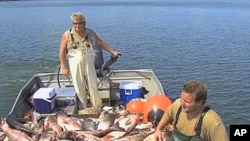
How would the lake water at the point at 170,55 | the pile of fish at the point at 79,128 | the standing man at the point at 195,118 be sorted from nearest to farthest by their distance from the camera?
the standing man at the point at 195,118 → the pile of fish at the point at 79,128 → the lake water at the point at 170,55

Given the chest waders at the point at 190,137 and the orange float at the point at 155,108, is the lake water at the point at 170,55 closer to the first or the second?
the orange float at the point at 155,108

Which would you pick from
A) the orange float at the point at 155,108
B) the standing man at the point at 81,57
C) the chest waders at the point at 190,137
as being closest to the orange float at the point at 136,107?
the orange float at the point at 155,108

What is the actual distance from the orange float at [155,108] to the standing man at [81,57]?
137 centimetres

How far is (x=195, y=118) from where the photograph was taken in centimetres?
421

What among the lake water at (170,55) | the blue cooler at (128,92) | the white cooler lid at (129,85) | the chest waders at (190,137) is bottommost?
the lake water at (170,55)

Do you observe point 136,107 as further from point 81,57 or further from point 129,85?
point 81,57

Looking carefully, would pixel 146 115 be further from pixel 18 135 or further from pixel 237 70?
pixel 237 70

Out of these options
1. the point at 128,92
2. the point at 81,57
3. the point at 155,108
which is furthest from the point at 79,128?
the point at 128,92

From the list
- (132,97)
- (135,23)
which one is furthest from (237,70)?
(135,23)

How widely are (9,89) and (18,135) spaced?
28.0ft

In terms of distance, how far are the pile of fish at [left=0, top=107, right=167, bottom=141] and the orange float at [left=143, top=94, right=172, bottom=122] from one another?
129 millimetres

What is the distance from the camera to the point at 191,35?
2588cm

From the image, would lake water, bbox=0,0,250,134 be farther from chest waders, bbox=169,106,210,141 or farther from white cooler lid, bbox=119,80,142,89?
chest waders, bbox=169,106,210,141

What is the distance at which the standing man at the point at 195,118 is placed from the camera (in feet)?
13.1
